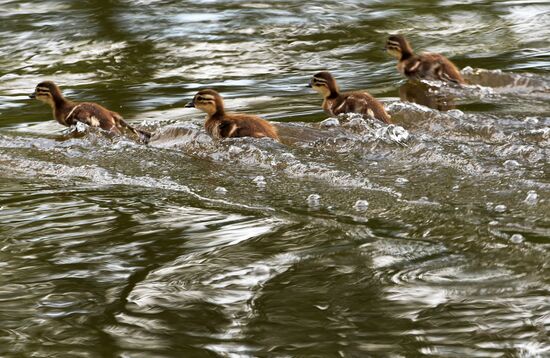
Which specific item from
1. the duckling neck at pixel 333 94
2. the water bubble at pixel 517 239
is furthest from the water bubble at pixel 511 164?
the duckling neck at pixel 333 94

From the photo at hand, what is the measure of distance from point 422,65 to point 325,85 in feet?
3.73

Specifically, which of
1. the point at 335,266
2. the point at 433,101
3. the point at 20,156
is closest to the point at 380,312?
the point at 335,266

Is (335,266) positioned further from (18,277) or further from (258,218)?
(18,277)

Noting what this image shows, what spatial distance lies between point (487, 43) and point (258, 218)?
4.98 meters

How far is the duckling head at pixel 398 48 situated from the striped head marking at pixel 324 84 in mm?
1250

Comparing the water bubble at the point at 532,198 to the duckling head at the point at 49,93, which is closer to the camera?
the water bubble at the point at 532,198

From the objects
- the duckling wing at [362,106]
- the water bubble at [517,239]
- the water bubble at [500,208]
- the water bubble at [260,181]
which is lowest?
the duckling wing at [362,106]

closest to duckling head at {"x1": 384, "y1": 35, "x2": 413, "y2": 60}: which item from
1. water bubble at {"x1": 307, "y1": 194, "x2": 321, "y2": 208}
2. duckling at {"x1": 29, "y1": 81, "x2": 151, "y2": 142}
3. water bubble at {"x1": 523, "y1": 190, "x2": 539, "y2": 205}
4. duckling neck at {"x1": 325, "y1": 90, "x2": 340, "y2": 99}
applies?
duckling neck at {"x1": 325, "y1": 90, "x2": 340, "y2": 99}

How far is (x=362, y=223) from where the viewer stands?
4910 millimetres

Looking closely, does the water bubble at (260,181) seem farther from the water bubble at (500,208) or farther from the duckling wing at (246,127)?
the water bubble at (500,208)

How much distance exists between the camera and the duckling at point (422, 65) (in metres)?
8.19

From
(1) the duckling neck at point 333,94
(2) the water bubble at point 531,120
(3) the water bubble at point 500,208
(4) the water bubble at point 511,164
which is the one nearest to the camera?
(3) the water bubble at point 500,208

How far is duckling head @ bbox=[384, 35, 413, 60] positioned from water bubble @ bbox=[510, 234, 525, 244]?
422cm

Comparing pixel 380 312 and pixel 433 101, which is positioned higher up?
pixel 380 312
